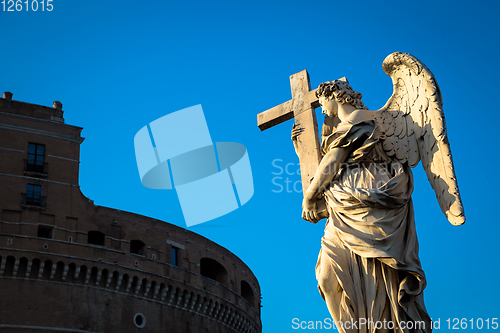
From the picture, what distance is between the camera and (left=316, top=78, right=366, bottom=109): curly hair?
215 inches

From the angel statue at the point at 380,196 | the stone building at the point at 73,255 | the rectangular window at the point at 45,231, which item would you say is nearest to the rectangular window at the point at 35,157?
the stone building at the point at 73,255

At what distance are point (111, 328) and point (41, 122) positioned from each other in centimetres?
1233

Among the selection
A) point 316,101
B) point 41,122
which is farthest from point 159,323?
point 316,101

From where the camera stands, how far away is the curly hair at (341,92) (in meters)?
5.46

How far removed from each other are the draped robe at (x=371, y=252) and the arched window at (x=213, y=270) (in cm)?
3924

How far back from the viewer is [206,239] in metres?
43.8

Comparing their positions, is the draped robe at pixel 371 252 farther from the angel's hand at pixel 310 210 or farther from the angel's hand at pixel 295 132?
the angel's hand at pixel 295 132

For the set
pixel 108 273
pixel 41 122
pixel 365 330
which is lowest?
pixel 365 330

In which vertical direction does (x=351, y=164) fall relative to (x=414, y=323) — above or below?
above

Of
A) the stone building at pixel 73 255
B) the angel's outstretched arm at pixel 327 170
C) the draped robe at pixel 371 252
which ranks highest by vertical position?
the stone building at pixel 73 255

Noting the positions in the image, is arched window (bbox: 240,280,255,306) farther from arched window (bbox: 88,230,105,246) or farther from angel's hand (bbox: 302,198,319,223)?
angel's hand (bbox: 302,198,319,223)

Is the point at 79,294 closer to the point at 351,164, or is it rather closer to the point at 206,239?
the point at 206,239

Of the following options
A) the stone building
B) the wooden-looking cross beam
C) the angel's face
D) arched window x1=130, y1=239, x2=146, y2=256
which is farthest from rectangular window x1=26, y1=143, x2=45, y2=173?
the angel's face

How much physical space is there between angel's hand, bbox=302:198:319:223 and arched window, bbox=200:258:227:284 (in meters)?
38.9
